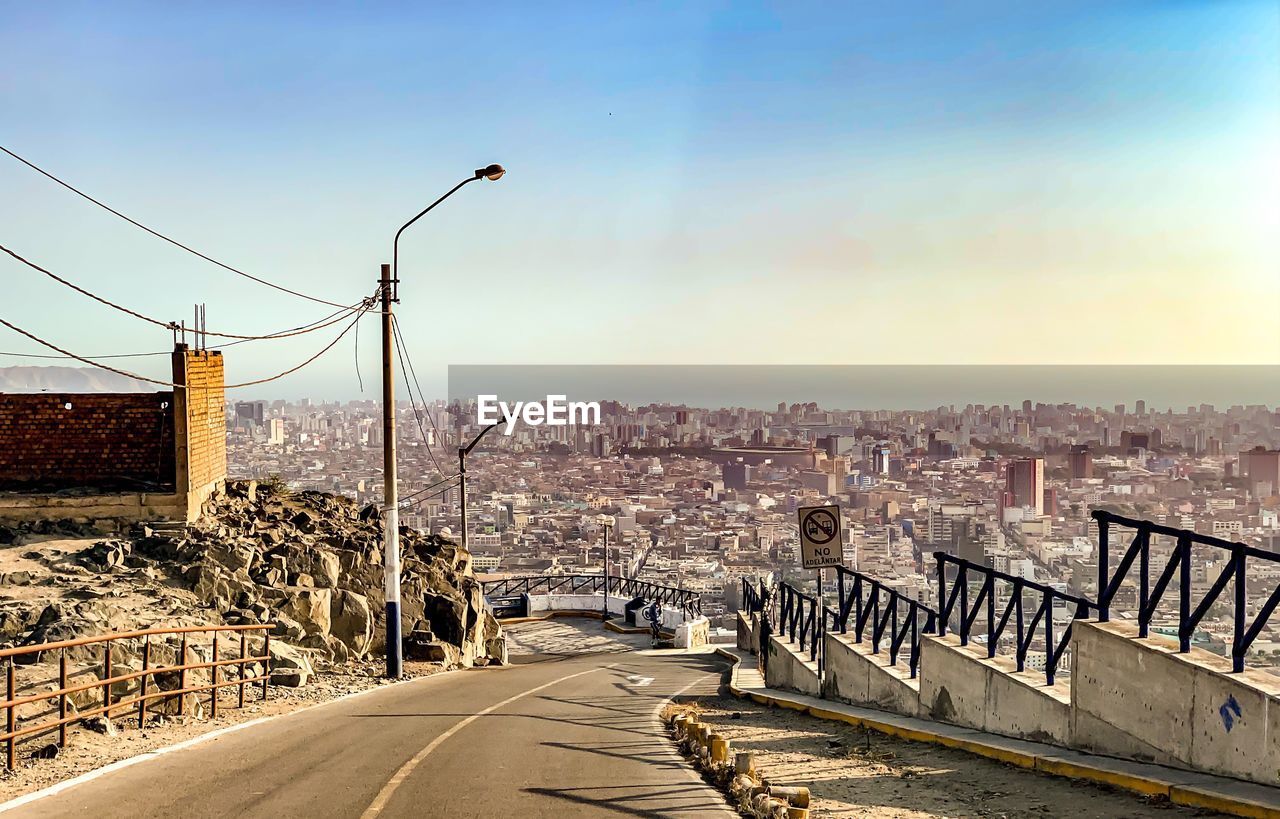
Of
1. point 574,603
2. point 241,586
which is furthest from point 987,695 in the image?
point 574,603

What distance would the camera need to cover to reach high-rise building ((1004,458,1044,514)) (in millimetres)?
50000

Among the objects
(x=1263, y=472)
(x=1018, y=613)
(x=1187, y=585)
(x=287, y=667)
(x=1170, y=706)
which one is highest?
(x=1187, y=585)

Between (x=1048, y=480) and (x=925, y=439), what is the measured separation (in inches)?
1606

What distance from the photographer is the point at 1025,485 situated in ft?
170

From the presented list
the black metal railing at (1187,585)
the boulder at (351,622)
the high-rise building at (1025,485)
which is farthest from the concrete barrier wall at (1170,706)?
the high-rise building at (1025,485)

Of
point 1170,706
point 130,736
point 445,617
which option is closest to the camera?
point 1170,706

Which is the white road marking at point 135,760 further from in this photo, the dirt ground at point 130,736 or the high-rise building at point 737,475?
the high-rise building at point 737,475

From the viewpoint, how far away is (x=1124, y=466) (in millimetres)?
47719

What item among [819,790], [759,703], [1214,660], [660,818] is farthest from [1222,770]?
[759,703]

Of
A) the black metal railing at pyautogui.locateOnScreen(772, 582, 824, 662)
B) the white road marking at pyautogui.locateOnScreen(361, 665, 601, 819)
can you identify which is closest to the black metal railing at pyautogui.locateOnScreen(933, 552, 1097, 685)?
the black metal railing at pyautogui.locateOnScreen(772, 582, 824, 662)

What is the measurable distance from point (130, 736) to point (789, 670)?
11939mm

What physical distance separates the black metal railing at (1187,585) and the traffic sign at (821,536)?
539 cm

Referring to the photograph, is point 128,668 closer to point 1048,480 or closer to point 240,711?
point 240,711

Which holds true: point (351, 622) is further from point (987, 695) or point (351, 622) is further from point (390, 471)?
point (987, 695)
